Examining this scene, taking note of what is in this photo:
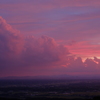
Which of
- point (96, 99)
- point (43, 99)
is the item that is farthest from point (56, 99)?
point (96, 99)

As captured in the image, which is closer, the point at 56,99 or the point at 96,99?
the point at 96,99

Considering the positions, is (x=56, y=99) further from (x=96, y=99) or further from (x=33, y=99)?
(x=96, y=99)

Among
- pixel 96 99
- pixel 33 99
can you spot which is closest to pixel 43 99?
pixel 33 99

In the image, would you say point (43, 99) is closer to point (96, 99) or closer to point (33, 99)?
point (33, 99)

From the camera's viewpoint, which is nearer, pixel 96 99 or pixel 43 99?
pixel 96 99
